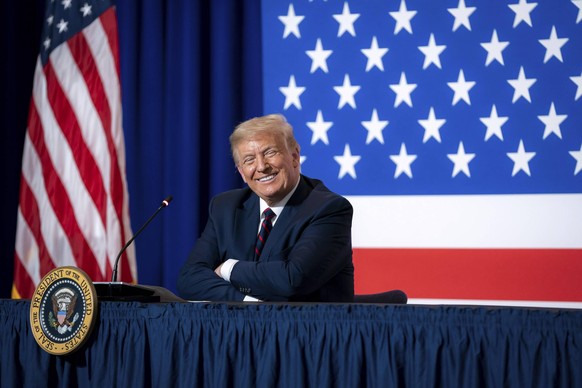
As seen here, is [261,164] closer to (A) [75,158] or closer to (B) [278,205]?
(B) [278,205]

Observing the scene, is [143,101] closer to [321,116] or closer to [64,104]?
[64,104]

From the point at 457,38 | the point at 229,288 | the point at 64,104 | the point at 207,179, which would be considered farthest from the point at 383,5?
the point at 229,288

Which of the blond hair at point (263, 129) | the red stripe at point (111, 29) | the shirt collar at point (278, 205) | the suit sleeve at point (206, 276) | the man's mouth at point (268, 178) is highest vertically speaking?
the red stripe at point (111, 29)

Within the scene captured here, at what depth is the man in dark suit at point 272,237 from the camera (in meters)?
2.31

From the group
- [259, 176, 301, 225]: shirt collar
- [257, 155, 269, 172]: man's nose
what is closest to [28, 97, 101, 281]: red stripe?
[259, 176, 301, 225]: shirt collar

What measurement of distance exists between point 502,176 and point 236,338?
2.38m

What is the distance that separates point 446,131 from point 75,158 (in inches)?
82.3

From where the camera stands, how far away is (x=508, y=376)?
148 centimetres

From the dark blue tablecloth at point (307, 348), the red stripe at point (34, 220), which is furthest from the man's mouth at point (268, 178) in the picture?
the red stripe at point (34, 220)

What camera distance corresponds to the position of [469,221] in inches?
145

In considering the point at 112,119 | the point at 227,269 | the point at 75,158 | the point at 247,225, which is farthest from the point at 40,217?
the point at 227,269

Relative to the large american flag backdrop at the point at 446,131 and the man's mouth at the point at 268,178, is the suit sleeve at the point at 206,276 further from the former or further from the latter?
the large american flag backdrop at the point at 446,131

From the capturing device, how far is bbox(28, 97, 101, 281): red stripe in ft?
13.0

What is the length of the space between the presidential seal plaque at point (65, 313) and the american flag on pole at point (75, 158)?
2205mm
